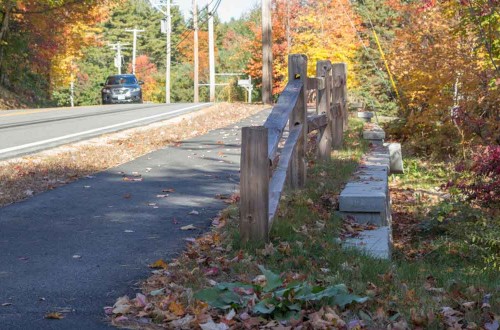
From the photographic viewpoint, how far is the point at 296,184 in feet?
28.3

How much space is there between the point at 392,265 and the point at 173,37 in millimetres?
96468

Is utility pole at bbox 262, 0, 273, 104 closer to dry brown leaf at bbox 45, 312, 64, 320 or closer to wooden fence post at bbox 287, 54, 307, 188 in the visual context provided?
wooden fence post at bbox 287, 54, 307, 188

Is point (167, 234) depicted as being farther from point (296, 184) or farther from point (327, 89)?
point (327, 89)

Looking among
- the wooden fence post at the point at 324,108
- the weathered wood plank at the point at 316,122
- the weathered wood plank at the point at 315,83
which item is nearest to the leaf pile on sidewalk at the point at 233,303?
the weathered wood plank at the point at 316,122

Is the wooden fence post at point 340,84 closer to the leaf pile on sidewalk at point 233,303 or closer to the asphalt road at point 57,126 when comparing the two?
the asphalt road at point 57,126

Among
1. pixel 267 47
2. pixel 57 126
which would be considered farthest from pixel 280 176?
pixel 267 47

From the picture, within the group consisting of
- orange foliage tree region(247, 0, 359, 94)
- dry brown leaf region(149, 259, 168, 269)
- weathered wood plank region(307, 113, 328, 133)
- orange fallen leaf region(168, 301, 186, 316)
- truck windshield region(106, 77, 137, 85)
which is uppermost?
orange foliage tree region(247, 0, 359, 94)

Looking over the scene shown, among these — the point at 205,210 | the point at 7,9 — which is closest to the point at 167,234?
the point at 205,210

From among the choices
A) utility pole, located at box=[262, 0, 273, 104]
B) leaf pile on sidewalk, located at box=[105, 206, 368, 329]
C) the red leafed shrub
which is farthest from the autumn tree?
leaf pile on sidewalk, located at box=[105, 206, 368, 329]

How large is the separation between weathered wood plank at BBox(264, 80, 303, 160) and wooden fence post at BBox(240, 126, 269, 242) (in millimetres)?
225

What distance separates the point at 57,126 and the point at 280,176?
1134 centimetres

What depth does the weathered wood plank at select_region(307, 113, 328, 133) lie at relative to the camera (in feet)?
30.7

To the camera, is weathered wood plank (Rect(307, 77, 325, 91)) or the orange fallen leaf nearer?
the orange fallen leaf

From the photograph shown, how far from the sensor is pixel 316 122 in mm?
9922
